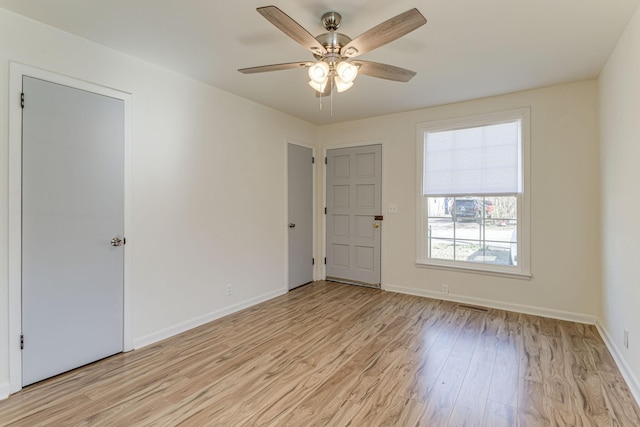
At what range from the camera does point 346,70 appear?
2047 mm

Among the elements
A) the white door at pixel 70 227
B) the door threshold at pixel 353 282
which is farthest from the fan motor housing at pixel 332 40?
the door threshold at pixel 353 282

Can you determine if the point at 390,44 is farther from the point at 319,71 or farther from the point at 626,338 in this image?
the point at 626,338

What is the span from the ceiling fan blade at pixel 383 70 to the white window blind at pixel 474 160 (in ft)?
6.61

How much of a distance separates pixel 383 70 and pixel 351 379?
2.25 meters

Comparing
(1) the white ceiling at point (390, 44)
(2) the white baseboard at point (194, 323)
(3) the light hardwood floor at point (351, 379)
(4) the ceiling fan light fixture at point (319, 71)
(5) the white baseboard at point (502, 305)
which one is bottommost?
(3) the light hardwood floor at point (351, 379)

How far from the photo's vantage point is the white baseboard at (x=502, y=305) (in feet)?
10.9

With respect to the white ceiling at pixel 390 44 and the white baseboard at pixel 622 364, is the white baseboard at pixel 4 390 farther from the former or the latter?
the white baseboard at pixel 622 364

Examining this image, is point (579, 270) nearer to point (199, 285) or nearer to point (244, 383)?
point (244, 383)

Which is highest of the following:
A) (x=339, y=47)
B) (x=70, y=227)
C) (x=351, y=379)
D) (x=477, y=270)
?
(x=339, y=47)

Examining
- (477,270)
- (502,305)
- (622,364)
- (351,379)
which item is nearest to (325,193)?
(477,270)

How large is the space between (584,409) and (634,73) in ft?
7.42

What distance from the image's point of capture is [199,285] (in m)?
3.31

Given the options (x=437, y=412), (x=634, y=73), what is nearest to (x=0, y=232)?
(x=437, y=412)

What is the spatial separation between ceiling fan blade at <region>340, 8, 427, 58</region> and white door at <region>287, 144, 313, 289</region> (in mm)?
2621
